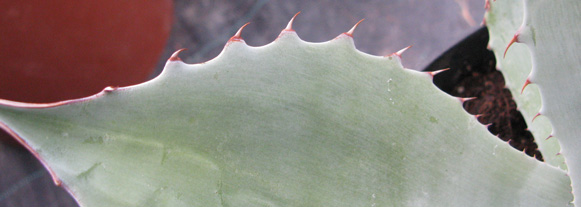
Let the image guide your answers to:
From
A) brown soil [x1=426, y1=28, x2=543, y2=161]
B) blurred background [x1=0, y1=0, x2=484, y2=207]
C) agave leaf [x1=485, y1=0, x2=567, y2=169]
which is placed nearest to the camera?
agave leaf [x1=485, y1=0, x2=567, y2=169]

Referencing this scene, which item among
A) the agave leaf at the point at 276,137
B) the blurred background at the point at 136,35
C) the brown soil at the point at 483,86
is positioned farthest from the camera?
the blurred background at the point at 136,35

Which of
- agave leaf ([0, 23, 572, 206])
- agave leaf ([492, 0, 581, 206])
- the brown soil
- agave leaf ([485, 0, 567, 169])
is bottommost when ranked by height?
agave leaf ([0, 23, 572, 206])

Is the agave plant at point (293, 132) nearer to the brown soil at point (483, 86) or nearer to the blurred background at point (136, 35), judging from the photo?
the brown soil at point (483, 86)

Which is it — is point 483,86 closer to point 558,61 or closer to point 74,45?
point 558,61

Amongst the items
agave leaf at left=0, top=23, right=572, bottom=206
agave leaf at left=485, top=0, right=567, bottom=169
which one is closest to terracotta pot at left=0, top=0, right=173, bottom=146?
agave leaf at left=0, top=23, right=572, bottom=206

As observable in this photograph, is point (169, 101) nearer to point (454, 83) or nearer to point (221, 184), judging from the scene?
point (221, 184)

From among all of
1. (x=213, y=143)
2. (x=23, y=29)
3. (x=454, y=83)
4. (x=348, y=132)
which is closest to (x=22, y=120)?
(x=213, y=143)

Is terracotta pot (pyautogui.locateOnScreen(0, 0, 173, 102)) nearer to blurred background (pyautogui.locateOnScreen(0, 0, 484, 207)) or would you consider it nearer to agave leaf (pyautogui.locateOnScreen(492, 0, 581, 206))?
blurred background (pyautogui.locateOnScreen(0, 0, 484, 207))

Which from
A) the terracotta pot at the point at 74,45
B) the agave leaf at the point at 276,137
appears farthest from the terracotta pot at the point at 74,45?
the agave leaf at the point at 276,137
